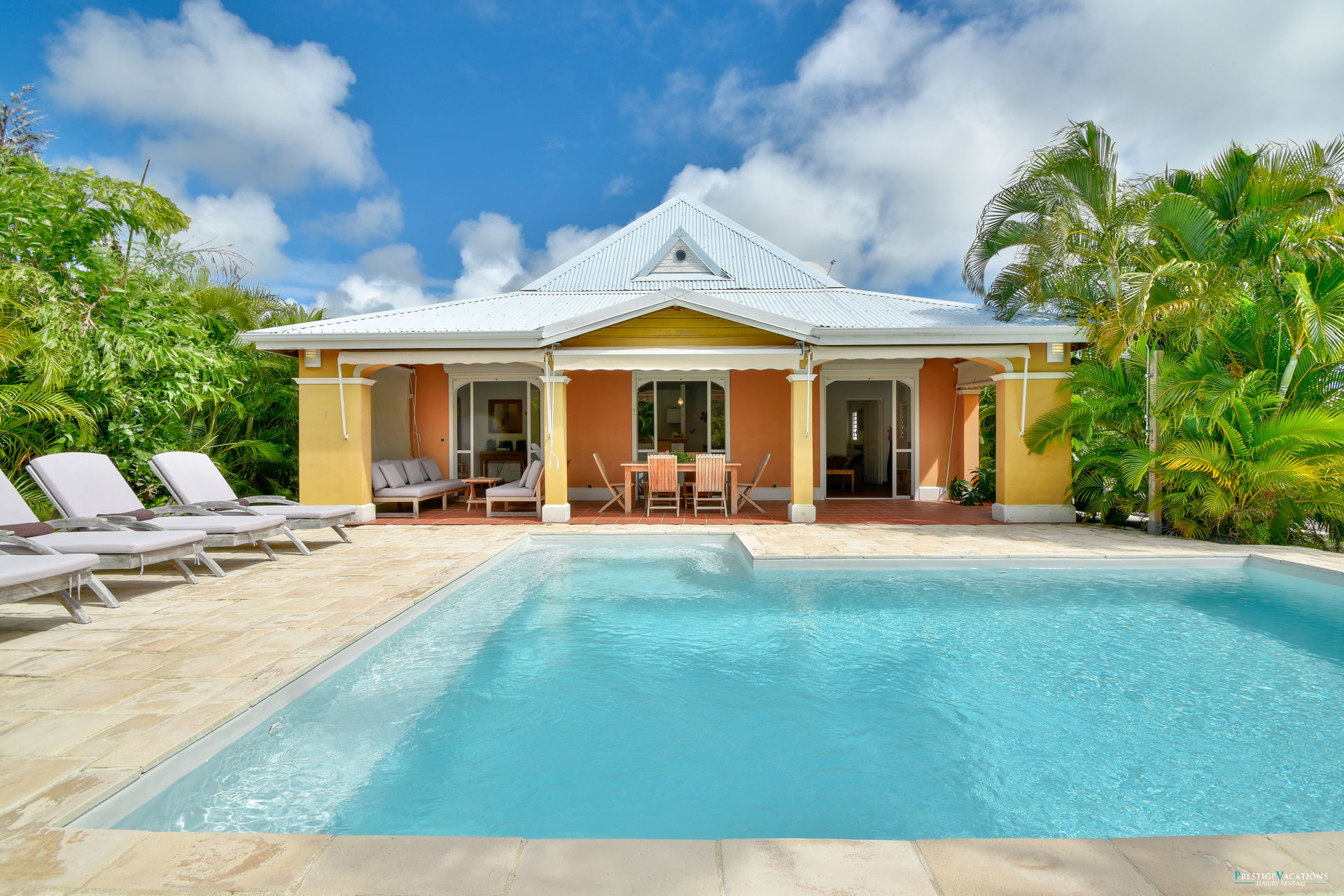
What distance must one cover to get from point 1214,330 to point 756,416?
285 inches

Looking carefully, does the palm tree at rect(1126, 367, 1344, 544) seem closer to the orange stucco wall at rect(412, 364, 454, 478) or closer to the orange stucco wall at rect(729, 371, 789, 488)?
the orange stucco wall at rect(729, 371, 789, 488)

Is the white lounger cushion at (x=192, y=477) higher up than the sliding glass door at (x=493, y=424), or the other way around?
the sliding glass door at (x=493, y=424)

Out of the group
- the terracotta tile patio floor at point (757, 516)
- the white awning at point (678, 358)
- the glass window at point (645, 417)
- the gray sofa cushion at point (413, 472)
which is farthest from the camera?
the glass window at point (645, 417)

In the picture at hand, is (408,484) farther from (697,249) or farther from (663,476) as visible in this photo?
(697,249)

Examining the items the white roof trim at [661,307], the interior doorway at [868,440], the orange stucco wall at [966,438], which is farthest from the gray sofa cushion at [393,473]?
the orange stucco wall at [966,438]

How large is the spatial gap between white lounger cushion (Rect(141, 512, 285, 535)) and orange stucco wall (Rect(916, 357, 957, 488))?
11496mm

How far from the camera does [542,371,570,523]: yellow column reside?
397 inches

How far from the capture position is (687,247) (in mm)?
15664

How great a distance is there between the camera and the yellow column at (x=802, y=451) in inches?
393

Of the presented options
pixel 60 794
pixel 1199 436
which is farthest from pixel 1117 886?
pixel 1199 436

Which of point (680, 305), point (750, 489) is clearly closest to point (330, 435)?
point (680, 305)

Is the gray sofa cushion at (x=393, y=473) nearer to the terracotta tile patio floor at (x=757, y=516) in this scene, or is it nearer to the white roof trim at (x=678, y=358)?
the terracotta tile patio floor at (x=757, y=516)

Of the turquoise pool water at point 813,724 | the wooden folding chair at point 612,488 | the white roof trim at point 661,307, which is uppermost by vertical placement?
the white roof trim at point 661,307

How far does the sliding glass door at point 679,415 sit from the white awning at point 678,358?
2.97m
